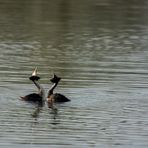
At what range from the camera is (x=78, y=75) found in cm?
2600

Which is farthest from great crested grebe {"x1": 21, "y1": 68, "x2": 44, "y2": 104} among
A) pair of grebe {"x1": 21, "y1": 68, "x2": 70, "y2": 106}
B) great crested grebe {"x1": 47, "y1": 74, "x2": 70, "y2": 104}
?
great crested grebe {"x1": 47, "y1": 74, "x2": 70, "y2": 104}

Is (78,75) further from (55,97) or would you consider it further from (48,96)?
(55,97)

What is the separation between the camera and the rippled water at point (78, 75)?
18.4 meters

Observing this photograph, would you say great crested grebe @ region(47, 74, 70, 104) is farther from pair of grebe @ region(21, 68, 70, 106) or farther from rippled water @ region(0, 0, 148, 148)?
rippled water @ region(0, 0, 148, 148)

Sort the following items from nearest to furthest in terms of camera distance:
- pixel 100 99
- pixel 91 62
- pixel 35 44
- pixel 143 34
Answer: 1. pixel 100 99
2. pixel 91 62
3. pixel 35 44
4. pixel 143 34

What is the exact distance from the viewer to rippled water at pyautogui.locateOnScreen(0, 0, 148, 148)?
725 inches

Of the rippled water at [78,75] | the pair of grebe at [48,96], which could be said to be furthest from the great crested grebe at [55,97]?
the rippled water at [78,75]

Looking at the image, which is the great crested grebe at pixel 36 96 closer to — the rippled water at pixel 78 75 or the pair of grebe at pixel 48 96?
the pair of grebe at pixel 48 96

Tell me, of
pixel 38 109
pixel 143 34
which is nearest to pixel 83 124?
pixel 38 109

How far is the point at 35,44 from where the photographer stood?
34.6 meters

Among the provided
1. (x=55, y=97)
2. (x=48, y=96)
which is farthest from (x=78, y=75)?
(x=55, y=97)

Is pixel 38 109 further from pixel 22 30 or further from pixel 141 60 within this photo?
pixel 22 30

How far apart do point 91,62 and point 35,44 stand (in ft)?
18.9

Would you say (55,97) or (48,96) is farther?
(48,96)
